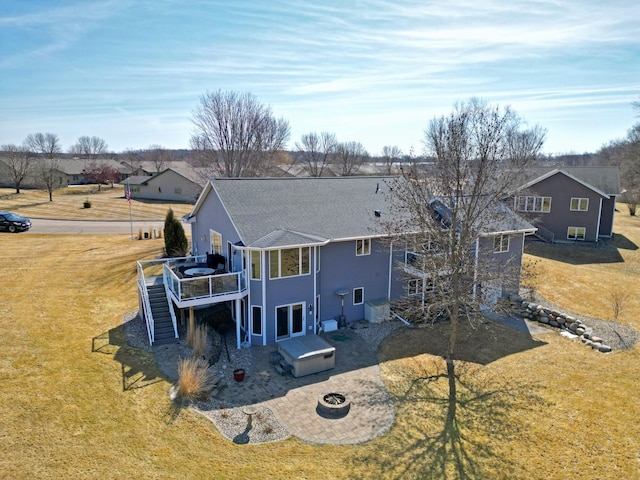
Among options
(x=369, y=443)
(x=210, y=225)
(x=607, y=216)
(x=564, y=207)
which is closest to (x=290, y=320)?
(x=210, y=225)

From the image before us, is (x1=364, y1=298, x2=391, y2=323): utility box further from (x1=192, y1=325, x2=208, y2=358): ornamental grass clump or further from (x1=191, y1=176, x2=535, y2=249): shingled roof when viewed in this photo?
(x1=192, y1=325, x2=208, y2=358): ornamental grass clump

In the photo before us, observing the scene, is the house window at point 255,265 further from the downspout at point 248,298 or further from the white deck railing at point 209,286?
the white deck railing at point 209,286

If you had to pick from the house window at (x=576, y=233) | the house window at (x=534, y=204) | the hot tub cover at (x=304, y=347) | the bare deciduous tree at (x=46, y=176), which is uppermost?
the bare deciduous tree at (x=46, y=176)

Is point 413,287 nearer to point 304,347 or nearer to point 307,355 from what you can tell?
point 304,347

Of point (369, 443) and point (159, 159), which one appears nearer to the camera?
point (369, 443)

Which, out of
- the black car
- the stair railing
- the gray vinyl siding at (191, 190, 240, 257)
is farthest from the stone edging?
the black car

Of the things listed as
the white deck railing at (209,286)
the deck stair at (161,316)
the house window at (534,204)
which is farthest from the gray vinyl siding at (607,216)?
the deck stair at (161,316)

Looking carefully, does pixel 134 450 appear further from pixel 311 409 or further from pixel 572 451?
pixel 572 451
